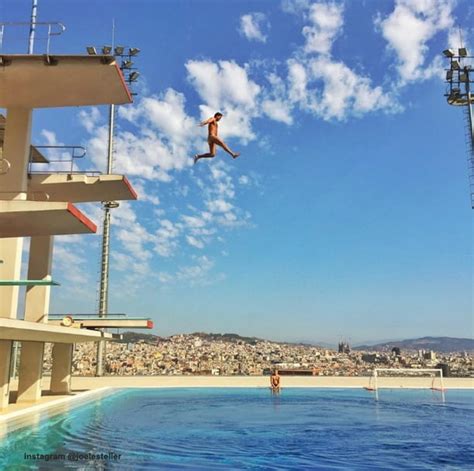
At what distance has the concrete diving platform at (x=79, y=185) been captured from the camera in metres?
16.3

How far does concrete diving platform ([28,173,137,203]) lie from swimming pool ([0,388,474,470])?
7.26 m

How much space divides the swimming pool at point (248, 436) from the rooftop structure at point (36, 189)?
253cm

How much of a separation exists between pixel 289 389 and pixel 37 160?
16.3 m

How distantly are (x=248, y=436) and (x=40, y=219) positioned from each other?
7624 millimetres

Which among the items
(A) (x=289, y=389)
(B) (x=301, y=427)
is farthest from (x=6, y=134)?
(A) (x=289, y=389)

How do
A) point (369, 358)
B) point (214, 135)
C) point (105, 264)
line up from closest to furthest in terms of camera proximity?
point (214, 135) → point (105, 264) → point (369, 358)

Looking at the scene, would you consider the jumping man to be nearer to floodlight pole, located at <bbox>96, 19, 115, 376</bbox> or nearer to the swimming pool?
the swimming pool

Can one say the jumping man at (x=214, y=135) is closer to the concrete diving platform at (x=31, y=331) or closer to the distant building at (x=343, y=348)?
the concrete diving platform at (x=31, y=331)

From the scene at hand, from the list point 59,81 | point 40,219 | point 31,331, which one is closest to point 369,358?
point 31,331

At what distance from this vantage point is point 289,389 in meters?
25.2

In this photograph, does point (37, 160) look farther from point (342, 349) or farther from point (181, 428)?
point (342, 349)

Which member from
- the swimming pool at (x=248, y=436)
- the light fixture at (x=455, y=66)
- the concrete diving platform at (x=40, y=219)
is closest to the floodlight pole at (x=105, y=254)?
the swimming pool at (x=248, y=436)

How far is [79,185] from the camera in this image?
1658cm

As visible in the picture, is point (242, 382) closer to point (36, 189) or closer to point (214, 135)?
point (36, 189)
